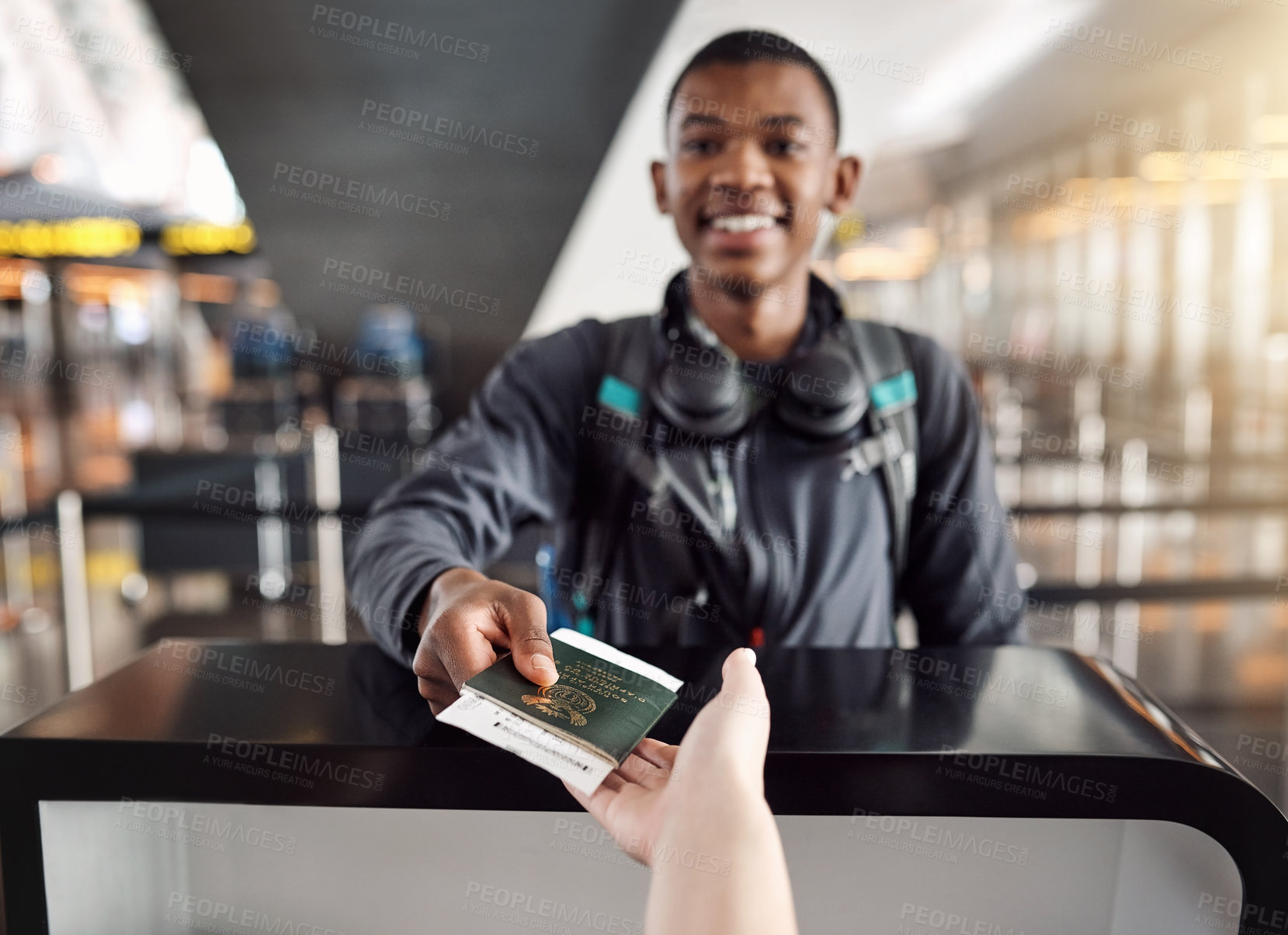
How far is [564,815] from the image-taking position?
108 cm

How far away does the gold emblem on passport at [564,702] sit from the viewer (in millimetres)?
913

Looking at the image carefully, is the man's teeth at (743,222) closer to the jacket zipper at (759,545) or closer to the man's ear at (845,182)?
the man's ear at (845,182)

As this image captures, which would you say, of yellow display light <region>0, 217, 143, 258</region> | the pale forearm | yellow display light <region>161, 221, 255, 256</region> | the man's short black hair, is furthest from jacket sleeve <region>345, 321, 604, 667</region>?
yellow display light <region>0, 217, 143, 258</region>

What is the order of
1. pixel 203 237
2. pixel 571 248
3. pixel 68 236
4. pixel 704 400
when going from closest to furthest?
pixel 704 400
pixel 571 248
pixel 203 237
pixel 68 236

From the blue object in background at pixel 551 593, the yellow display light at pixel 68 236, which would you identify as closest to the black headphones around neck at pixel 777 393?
the blue object in background at pixel 551 593

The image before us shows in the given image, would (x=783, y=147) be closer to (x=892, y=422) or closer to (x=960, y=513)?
(x=892, y=422)

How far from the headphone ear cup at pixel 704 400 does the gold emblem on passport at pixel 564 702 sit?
2.50 feet

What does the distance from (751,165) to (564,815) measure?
1.22 meters

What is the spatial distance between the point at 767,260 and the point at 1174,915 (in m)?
1.23

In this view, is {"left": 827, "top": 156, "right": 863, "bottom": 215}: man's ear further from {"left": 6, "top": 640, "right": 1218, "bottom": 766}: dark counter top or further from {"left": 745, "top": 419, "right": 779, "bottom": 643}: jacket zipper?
{"left": 6, "top": 640, "right": 1218, "bottom": 766}: dark counter top

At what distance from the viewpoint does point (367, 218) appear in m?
4.78

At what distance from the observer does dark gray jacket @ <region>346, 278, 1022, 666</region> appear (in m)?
1.69

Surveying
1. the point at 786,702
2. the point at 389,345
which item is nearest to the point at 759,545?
Answer: the point at 786,702

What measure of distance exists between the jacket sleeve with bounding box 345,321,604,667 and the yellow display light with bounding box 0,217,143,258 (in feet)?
48.4
